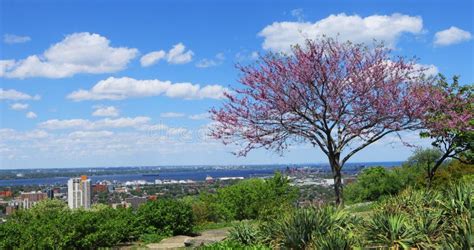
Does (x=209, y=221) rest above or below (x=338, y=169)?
below

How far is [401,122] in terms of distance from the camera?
15.3 meters

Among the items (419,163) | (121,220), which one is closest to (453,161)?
(419,163)

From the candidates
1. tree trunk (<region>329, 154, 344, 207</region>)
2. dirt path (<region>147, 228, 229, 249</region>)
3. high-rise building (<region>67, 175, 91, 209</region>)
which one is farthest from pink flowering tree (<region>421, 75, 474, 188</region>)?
high-rise building (<region>67, 175, 91, 209</region>)

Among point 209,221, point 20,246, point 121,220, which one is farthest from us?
point 209,221

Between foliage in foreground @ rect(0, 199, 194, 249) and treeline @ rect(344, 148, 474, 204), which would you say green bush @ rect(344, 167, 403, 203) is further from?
foliage in foreground @ rect(0, 199, 194, 249)

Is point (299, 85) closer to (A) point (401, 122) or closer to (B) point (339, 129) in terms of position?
(B) point (339, 129)

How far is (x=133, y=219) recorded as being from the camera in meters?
16.0

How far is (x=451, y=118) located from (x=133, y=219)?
35.0 feet

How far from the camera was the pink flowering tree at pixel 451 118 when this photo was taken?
619 inches

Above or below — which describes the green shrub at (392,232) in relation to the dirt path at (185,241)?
above

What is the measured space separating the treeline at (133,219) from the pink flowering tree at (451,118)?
508 cm

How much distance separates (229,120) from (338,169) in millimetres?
3495

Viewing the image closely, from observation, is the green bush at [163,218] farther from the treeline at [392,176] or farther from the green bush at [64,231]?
the treeline at [392,176]

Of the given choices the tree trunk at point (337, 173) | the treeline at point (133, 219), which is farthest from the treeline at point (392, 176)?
the tree trunk at point (337, 173)
